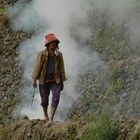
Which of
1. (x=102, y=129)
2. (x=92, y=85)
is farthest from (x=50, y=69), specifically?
(x=92, y=85)

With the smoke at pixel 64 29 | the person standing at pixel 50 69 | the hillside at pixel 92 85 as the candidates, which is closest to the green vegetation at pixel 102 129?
the hillside at pixel 92 85

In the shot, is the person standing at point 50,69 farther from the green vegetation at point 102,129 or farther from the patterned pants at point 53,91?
the green vegetation at point 102,129

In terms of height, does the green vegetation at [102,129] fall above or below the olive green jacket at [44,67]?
below

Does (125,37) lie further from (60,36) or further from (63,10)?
(63,10)

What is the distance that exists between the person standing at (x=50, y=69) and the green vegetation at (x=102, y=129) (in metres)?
2.34

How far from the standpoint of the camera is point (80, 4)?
16.8m

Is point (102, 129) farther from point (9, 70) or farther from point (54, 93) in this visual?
point (9, 70)

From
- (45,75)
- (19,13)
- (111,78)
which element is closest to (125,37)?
(111,78)

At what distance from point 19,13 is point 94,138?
1212cm

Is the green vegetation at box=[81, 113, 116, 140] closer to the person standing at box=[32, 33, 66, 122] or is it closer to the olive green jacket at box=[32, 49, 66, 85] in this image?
the person standing at box=[32, 33, 66, 122]

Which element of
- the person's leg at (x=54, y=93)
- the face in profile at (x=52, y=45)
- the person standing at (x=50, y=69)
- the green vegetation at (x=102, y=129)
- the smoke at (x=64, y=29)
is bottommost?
the green vegetation at (x=102, y=129)

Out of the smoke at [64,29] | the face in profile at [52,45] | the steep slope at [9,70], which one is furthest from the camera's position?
the steep slope at [9,70]

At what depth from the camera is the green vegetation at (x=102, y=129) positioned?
5.86 m

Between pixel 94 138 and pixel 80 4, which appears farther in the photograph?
pixel 80 4
